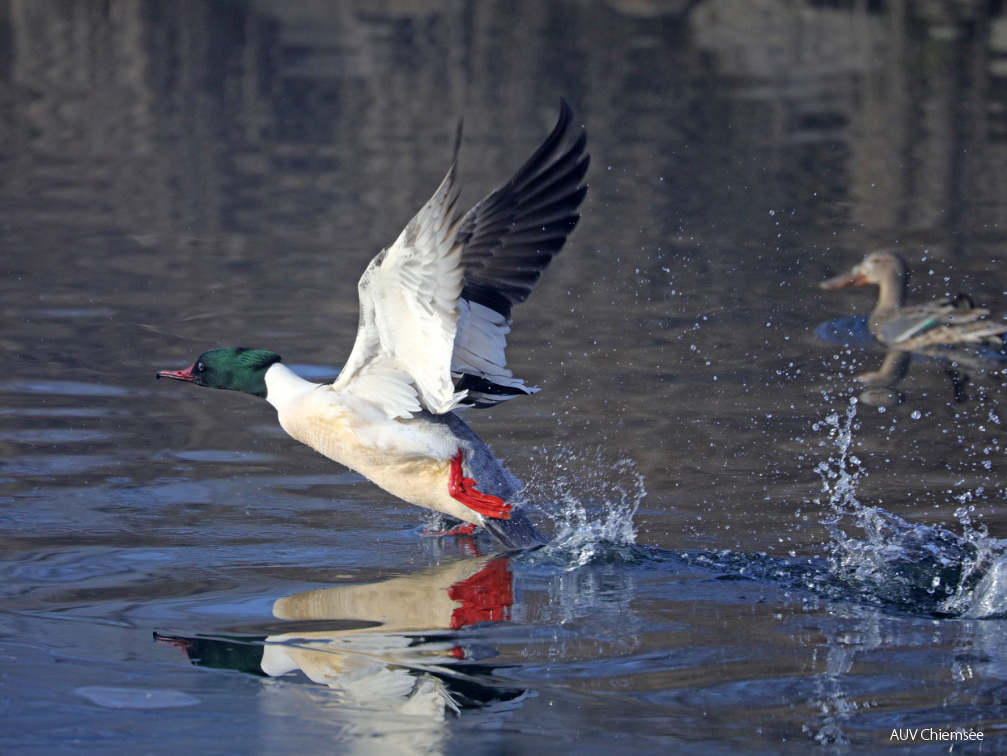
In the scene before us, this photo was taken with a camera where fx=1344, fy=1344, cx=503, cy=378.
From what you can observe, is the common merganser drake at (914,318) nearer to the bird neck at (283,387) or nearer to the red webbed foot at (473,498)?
the red webbed foot at (473,498)

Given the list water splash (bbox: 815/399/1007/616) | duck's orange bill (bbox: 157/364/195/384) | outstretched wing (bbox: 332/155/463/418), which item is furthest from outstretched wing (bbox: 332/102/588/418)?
water splash (bbox: 815/399/1007/616)

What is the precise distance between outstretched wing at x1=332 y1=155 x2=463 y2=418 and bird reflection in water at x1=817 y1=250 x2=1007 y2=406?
3.19m

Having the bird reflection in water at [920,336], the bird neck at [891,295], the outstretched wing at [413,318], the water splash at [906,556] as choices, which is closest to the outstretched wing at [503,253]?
the outstretched wing at [413,318]

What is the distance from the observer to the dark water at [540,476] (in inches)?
170

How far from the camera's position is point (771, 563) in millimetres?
5500

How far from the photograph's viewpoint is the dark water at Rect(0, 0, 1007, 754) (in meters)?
4.33

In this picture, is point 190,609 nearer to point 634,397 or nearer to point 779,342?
point 634,397

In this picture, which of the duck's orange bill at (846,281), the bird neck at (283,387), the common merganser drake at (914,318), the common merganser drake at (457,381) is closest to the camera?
the common merganser drake at (457,381)

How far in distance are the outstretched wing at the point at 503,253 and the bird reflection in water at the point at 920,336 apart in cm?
277

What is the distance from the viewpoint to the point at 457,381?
586 cm

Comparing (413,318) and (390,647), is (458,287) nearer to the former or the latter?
(413,318)

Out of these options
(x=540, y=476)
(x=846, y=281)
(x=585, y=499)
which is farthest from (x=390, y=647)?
(x=846, y=281)

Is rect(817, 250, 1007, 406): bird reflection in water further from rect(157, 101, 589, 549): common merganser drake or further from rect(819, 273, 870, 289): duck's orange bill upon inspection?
rect(157, 101, 589, 549): common merganser drake

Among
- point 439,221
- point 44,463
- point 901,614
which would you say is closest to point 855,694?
point 901,614
